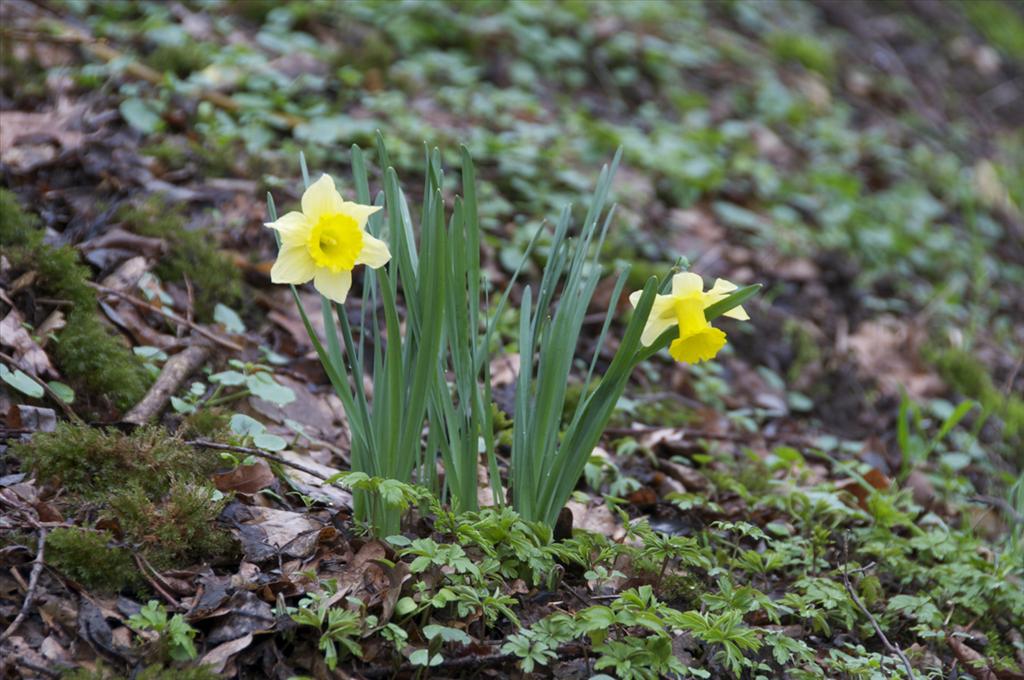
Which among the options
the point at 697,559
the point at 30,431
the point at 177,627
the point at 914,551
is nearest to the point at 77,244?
the point at 30,431

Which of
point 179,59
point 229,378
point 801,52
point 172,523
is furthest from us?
point 801,52

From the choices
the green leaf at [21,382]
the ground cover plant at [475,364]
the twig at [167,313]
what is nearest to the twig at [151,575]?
the ground cover plant at [475,364]

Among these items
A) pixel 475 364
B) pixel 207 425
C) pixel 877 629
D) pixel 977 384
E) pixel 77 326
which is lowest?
pixel 977 384

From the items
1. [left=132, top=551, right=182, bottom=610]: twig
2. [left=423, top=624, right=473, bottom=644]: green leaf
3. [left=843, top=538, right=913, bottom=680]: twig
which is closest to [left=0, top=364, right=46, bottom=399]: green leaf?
[left=132, top=551, right=182, bottom=610]: twig

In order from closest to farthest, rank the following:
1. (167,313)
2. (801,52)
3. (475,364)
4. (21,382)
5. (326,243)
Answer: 1. (326,243)
2. (475,364)
3. (21,382)
4. (167,313)
5. (801,52)

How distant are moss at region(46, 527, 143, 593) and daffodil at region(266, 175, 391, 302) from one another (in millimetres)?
565

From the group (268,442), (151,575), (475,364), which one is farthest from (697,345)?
(151,575)

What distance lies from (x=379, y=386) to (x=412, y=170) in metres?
1.94

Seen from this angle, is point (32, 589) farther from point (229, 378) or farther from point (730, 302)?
point (730, 302)

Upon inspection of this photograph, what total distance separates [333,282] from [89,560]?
2.14 feet

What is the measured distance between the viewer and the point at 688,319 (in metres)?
1.64

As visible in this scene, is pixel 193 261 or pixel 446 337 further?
pixel 193 261

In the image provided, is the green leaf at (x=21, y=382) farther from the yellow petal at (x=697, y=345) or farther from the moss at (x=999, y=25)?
the moss at (x=999, y=25)

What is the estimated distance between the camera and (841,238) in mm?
4324
